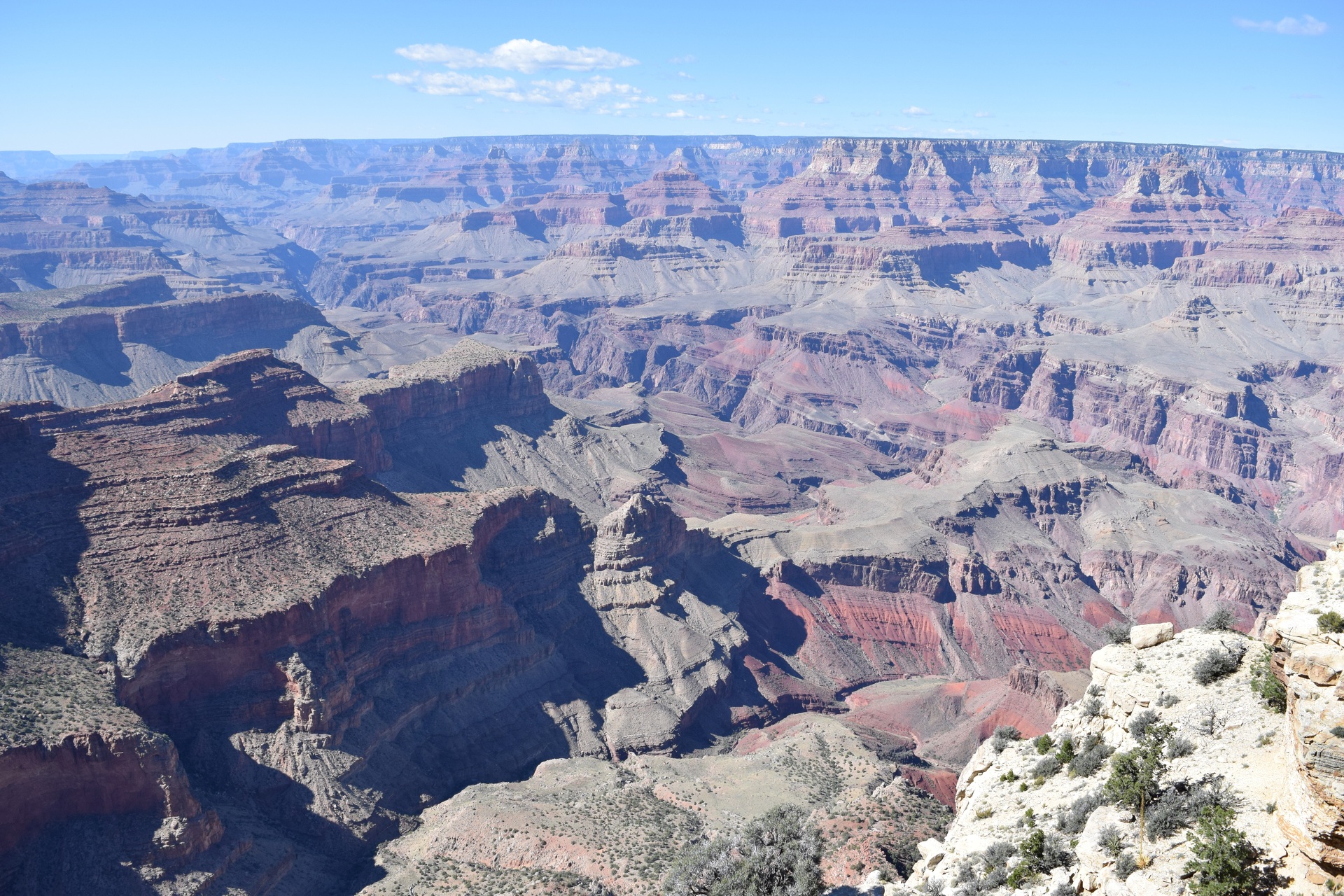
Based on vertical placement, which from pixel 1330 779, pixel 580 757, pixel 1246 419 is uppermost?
pixel 1330 779

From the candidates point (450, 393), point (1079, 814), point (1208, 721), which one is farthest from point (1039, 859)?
point (450, 393)

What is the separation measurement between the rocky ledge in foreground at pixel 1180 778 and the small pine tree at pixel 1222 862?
0.04 meters

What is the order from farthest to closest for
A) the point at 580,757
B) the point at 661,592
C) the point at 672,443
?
the point at 672,443 → the point at 661,592 → the point at 580,757

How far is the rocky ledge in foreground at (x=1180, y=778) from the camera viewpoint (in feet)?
65.1

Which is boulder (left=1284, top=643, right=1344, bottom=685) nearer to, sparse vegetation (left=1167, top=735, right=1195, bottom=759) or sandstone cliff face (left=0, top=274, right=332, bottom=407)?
sparse vegetation (left=1167, top=735, right=1195, bottom=759)

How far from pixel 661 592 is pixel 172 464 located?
41060mm

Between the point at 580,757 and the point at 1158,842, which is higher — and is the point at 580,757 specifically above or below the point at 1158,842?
below

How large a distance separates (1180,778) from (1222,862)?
225 inches

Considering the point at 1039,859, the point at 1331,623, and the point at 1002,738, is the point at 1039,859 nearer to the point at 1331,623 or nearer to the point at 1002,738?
the point at 1331,623

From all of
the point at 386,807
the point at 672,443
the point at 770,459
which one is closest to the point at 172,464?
the point at 386,807

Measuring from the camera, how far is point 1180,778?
1053 inches

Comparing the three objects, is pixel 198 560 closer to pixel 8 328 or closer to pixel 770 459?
pixel 770 459

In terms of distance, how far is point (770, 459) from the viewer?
164 m

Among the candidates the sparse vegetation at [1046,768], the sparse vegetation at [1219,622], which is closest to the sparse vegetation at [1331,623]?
the sparse vegetation at [1046,768]
